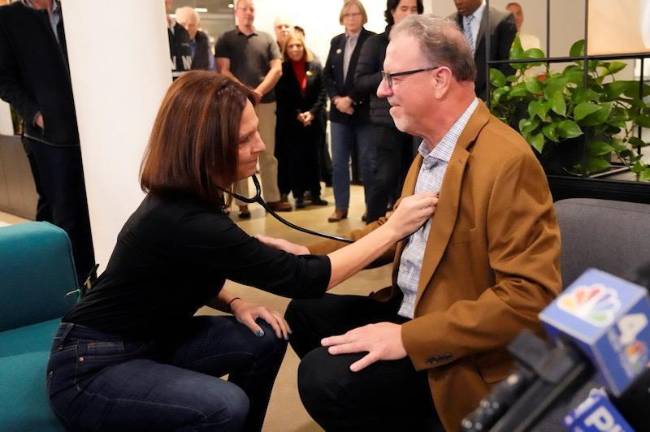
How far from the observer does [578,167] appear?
2.24m

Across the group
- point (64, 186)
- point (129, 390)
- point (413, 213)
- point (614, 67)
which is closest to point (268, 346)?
point (129, 390)

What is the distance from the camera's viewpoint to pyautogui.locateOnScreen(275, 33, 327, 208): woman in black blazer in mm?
5105

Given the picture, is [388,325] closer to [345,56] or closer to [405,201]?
[405,201]

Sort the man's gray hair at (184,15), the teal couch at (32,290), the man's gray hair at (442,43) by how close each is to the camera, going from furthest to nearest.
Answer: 1. the man's gray hair at (184,15)
2. the teal couch at (32,290)
3. the man's gray hair at (442,43)

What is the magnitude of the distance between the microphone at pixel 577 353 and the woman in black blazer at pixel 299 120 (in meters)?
4.67

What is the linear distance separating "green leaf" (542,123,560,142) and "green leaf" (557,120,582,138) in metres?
0.02

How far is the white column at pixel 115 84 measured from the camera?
8.18ft

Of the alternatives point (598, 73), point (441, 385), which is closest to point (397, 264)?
point (441, 385)

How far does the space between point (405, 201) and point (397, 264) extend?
236 millimetres

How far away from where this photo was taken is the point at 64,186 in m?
2.92

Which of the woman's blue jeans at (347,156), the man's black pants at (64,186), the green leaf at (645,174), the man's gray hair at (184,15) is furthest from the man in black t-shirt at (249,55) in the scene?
the green leaf at (645,174)

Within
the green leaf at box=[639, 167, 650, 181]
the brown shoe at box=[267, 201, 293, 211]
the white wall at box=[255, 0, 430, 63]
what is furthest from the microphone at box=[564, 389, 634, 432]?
the white wall at box=[255, 0, 430, 63]

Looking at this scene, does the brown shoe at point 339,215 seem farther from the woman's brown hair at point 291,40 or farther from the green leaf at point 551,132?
the green leaf at point 551,132

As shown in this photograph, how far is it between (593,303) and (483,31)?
2814 mm
